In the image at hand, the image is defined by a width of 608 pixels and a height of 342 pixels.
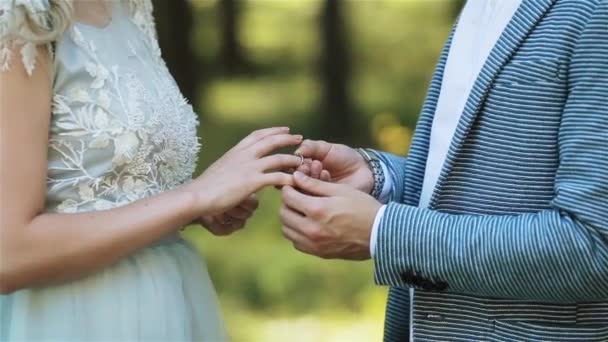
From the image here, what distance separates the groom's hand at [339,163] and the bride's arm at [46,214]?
0.21 metres

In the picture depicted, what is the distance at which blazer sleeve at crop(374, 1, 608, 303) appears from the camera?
1492 mm

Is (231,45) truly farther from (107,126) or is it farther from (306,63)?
(107,126)

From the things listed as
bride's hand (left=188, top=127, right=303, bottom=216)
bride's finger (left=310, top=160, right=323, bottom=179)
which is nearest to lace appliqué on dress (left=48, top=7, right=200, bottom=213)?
bride's hand (left=188, top=127, right=303, bottom=216)

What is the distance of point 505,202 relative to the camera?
5.39 ft

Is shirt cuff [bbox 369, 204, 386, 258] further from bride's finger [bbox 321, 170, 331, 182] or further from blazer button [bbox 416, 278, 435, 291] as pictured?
bride's finger [bbox 321, 170, 331, 182]

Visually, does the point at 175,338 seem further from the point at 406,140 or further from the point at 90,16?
the point at 406,140

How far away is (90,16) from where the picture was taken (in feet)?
6.14

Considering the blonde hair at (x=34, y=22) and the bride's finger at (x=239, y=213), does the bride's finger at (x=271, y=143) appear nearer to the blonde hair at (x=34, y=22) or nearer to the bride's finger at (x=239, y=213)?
the bride's finger at (x=239, y=213)

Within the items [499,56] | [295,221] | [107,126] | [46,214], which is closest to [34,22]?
[107,126]

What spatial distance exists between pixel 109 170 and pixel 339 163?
49 centimetres

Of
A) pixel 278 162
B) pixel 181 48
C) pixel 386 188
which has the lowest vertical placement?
pixel 181 48

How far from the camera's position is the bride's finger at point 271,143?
6.04 feet

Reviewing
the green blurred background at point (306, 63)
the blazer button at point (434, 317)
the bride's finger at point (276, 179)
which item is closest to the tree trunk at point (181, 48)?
the green blurred background at point (306, 63)

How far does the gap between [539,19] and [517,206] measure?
1.02 feet
